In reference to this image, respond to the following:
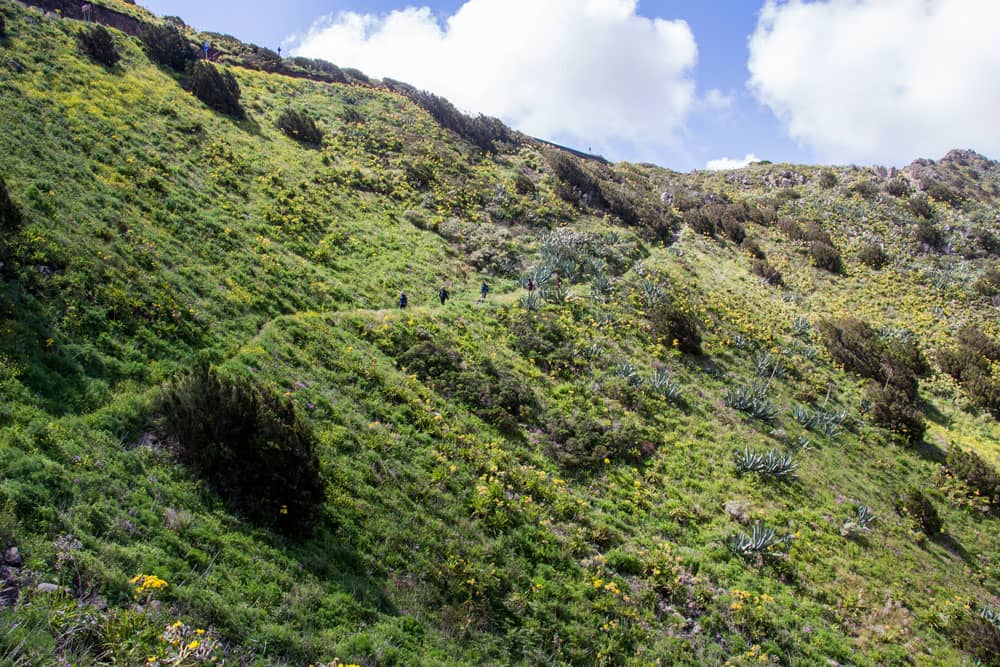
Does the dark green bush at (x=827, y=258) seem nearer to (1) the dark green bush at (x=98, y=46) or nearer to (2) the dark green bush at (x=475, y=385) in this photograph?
(2) the dark green bush at (x=475, y=385)

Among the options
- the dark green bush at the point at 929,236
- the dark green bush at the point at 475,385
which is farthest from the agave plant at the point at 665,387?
the dark green bush at the point at 929,236

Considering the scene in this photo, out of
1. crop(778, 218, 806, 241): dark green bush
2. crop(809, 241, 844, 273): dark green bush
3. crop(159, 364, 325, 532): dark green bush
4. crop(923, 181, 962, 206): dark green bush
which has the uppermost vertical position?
crop(923, 181, 962, 206): dark green bush

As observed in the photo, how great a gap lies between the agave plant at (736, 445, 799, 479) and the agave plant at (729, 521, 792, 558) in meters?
2.97

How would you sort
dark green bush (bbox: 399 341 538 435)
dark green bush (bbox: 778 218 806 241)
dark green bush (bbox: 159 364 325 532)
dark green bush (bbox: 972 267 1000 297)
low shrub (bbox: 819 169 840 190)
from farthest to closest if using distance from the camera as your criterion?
low shrub (bbox: 819 169 840 190)
dark green bush (bbox: 778 218 806 241)
dark green bush (bbox: 972 267 1000 297)
dark green bush (bbox: 399 341 538 435)
dark green bush (bbox: 159 364 325 532)

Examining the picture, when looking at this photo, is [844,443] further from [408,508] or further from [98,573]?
[98,573]

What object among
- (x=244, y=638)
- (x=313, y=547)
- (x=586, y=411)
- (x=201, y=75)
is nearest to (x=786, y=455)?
(x=586, y=411)

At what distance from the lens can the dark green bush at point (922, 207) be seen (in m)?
42.0

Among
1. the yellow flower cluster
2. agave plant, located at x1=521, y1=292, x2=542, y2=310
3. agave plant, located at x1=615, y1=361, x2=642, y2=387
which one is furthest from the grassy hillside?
agave plant, located at x1=521, y1=292, x2=542, y2=310

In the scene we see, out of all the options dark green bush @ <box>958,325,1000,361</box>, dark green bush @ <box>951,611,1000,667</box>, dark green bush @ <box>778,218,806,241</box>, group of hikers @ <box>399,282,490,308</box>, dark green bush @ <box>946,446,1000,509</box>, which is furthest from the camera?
dark green bush @ <box>778,218,806,241</box>

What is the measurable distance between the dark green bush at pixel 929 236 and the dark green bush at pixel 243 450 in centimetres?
4728

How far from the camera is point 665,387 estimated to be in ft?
60.2

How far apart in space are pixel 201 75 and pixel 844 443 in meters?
37.9

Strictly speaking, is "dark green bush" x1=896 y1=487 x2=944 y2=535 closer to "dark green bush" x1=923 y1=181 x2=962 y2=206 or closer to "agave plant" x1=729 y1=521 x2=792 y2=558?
"agave plant" x1=729 y1=521 x2=792 y2=558

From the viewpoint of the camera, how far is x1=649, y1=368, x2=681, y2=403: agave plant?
18250mm
